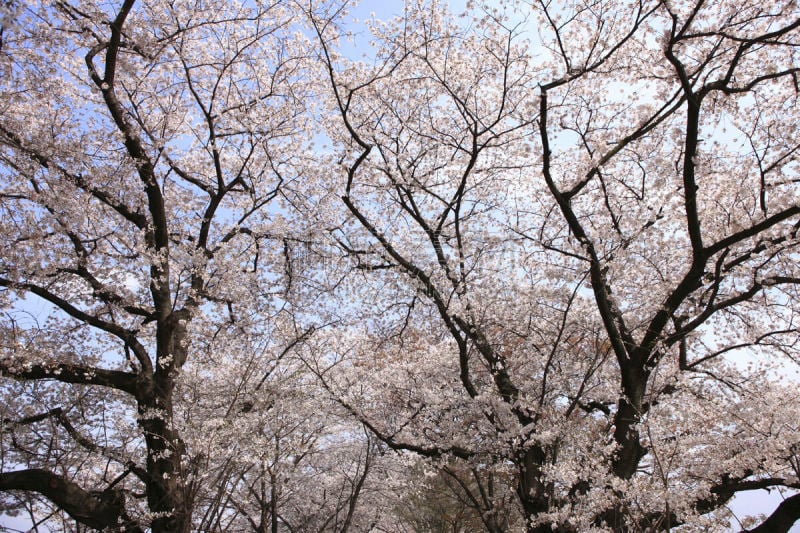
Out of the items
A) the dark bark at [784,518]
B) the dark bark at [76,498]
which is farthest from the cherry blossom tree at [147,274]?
the dark bark at [784,518]

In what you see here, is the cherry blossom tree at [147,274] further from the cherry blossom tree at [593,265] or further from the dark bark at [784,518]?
the dark bark at [784,518]

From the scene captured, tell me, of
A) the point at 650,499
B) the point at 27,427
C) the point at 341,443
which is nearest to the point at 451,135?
the point at 650,499

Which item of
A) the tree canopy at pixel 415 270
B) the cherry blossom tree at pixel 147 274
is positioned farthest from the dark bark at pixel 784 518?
the cherry blossom tree at pixel 147 274

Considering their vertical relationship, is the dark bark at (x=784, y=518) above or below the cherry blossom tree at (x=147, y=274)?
below

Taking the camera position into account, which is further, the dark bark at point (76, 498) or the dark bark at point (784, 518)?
the dark bark at point (784, 518)

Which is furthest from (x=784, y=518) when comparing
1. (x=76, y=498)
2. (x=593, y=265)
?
(x=76, y=498)

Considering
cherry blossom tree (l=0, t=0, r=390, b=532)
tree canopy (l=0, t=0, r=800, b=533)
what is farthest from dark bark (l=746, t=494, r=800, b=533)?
cherry blossom tree (l=0, t=0, r=390, b=532)

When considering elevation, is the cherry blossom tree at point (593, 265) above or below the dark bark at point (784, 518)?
above

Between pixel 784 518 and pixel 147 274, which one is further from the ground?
pixel 147 274

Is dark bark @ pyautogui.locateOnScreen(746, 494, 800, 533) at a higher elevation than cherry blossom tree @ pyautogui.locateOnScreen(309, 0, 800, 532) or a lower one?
lower

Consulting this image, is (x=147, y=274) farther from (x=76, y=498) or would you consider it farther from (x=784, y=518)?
(x=784, y=518)

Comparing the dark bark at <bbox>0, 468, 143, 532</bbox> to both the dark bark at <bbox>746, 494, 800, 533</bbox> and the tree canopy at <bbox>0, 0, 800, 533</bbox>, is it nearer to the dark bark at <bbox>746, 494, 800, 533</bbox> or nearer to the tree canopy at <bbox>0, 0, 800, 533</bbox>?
the tree canopy at <bbox>0, 0, 800, 533</bbox>

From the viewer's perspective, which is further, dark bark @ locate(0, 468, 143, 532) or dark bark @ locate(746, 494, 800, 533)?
dark bark @ locate(746, 494, 800, 533)

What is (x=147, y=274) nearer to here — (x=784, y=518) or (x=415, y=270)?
(x=415, y=270)
